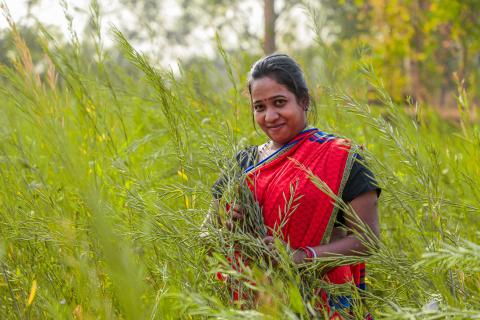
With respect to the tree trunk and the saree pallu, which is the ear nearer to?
the saree pallu

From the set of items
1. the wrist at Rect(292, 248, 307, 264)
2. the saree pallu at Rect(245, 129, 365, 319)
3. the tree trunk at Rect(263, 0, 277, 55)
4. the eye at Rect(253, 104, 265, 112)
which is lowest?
the wrist at Rect(292, 248, 307, 264)

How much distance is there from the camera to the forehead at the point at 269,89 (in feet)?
5.57

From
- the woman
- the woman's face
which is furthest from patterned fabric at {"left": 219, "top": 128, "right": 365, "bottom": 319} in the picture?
the woman's face

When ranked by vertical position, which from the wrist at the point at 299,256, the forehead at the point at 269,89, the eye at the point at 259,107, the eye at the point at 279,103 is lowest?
the wrist at the point at 299,256

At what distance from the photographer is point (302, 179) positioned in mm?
1569

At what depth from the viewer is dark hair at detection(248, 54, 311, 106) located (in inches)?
67.5

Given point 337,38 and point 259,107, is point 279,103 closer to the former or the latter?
point 259,107

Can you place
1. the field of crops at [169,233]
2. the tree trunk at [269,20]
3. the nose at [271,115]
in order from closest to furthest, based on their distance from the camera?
the field of crops at [169,233]
the nose at [271,115]
the tree trunk at [269,20]

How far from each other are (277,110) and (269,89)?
0.07m

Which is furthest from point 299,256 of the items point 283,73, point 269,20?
point 269,20

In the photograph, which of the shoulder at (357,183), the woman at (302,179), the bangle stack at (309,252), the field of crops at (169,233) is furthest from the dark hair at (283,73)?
the bangle stack at (309,252)

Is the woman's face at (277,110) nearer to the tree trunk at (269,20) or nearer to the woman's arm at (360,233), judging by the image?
the woman's arm at (360,233)

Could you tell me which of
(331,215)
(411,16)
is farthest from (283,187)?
(411,16)

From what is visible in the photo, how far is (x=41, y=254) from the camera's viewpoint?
5.15ft
